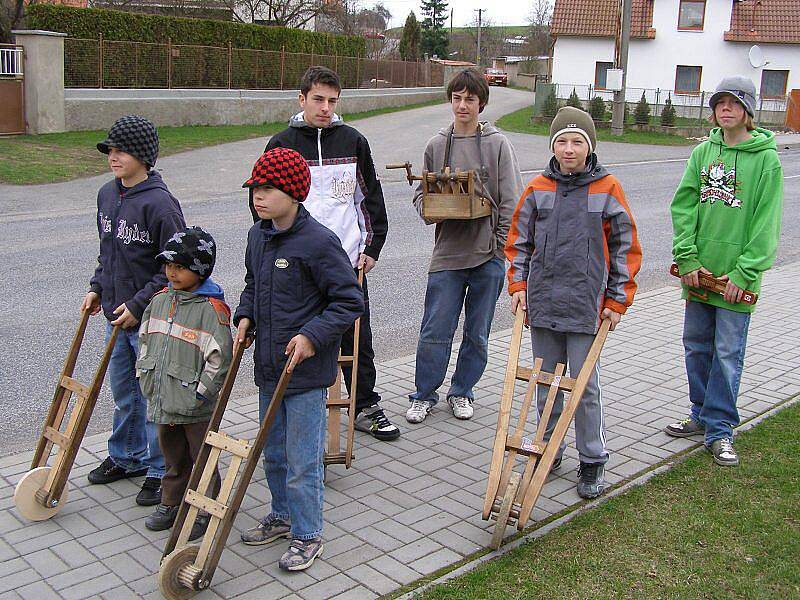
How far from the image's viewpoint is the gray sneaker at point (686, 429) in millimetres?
5520

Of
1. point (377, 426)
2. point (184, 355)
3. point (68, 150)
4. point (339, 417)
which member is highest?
point (68, 150)

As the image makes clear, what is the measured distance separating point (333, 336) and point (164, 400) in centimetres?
87

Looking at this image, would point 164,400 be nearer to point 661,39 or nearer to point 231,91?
point 231,91

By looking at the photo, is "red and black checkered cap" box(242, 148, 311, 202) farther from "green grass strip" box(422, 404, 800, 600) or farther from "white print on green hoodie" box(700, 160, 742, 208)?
"white print on green hoodie" box(700, 160, 742, 208)

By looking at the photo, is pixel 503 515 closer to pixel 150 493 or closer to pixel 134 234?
pixel 150 493

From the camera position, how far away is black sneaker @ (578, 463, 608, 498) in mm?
4641

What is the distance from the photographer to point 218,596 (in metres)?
3.67

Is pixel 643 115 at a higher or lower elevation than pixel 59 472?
higher

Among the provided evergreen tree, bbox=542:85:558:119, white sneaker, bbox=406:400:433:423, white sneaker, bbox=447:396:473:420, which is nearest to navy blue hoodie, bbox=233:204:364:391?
white sneaker, bbox=406:400:433:423

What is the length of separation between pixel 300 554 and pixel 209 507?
19.1 inches

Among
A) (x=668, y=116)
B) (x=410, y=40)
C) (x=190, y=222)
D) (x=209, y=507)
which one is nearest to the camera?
(x=209, y=507)

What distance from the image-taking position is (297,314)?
380 cm

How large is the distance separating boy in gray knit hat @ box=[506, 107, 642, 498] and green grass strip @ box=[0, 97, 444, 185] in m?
13.6

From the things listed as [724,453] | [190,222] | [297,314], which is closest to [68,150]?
[190,222]
